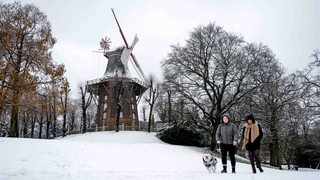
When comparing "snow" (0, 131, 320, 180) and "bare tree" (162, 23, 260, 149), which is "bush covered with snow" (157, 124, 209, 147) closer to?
"bare tree" (162, 23, 260, 149)

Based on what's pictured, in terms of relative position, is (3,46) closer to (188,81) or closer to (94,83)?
(188,81)

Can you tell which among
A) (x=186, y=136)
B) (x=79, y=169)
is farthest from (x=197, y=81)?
(x=79, y=169)

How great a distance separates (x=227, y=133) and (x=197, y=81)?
14.2 m

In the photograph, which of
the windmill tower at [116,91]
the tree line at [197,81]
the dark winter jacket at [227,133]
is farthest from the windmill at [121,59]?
the dark winter jacket at [227,133]

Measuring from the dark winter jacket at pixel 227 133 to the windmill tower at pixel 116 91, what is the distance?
32.2 meters

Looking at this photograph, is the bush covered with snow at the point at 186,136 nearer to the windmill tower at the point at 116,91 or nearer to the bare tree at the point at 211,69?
the bare tree at the point at 211,69

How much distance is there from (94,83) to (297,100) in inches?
1284

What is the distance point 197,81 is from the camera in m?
23.8

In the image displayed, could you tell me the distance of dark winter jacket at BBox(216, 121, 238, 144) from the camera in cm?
977

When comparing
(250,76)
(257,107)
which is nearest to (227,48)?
(250,76)

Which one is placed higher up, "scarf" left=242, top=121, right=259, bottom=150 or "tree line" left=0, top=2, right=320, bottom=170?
"tree line" left=0, top=2, right=320, bottom=170

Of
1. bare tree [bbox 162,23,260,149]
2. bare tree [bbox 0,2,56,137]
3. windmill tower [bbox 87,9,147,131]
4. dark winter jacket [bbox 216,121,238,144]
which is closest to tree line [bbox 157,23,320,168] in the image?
bare tree [bbox 162,23,260,149]

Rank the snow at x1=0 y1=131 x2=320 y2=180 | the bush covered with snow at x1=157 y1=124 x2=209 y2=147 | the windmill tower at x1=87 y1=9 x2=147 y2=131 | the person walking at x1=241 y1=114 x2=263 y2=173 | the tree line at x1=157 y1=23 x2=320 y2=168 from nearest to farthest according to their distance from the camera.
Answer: the snow at x1=0 y1=131 x2=320 y2=180, the person walking at x1=241 y1=114 x2=263 y2=173, the tree line at x1=157 y1=23 x2=320 y2=168, the bush covered with snow at x1=157 y1=124 x2=209 y2=147, the windmill tower at x1=87 y1=9 x2=147 y2=131

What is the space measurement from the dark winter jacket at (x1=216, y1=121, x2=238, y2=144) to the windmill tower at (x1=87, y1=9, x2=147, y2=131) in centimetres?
3223
